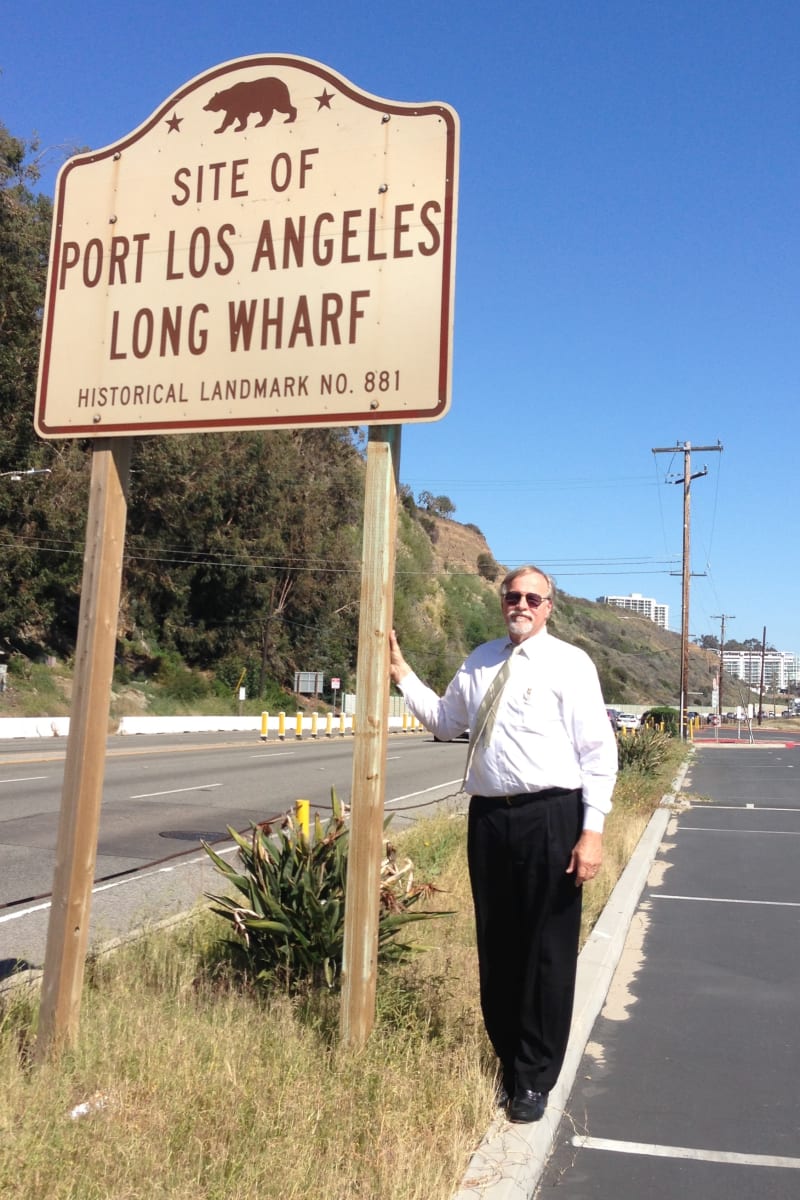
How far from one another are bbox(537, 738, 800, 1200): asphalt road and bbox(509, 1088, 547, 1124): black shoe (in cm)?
18

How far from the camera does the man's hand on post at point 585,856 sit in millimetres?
3820

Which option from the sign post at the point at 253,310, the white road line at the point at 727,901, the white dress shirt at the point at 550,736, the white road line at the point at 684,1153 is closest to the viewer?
the white dress shirt at the point at 550,736

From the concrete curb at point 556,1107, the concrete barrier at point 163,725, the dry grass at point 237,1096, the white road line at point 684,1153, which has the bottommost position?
the concrete barrier at point 163,725

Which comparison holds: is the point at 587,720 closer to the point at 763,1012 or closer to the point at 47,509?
the point at 763,1012

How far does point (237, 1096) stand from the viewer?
11.6ft

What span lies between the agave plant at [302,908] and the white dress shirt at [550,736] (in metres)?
1.34

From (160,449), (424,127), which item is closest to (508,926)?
(424,127)

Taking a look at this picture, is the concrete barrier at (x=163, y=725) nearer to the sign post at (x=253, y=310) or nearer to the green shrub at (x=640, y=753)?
the green shrub at (x=640, y=753)

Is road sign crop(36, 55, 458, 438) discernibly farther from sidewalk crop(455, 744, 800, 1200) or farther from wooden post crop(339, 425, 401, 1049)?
sidewalk crop(455, 744, 800, 1200)

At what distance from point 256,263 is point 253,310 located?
7.6 inches

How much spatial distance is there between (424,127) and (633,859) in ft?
25.8

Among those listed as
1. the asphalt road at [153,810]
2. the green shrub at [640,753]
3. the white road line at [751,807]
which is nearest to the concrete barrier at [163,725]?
the asphalt road at [153,810]

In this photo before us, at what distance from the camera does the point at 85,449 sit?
46500mm

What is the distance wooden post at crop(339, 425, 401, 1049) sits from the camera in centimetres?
403
